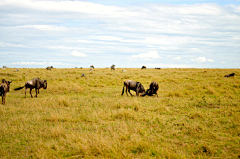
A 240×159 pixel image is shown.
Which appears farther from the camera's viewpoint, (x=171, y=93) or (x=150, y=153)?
(x=171, y=93)

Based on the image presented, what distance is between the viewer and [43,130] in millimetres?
8297

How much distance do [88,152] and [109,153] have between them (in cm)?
76

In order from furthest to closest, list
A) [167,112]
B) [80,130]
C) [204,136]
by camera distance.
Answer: [167,112]
[80,130]
[204,136]

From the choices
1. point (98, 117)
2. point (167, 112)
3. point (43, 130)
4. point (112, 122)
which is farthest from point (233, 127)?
point (43, 130)

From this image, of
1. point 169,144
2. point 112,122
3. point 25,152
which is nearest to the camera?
point 25,152

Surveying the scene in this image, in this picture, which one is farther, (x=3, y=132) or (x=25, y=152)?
(x=3, y=132)

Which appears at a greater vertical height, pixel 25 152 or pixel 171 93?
pixel 171 93

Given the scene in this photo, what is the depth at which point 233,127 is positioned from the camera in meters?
8.70

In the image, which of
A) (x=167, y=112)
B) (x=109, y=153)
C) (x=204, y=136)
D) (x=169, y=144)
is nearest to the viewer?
(x=109, y=153)

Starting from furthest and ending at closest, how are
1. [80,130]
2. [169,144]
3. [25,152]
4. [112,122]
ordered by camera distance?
[112,122], [80,130], [169,144], [25,152]

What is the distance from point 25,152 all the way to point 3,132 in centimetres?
251

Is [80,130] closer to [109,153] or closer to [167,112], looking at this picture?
[109,153]

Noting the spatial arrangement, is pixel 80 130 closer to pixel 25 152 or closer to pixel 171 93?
pixel 25 152

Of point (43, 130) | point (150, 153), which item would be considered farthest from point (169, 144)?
point (43, 130)
